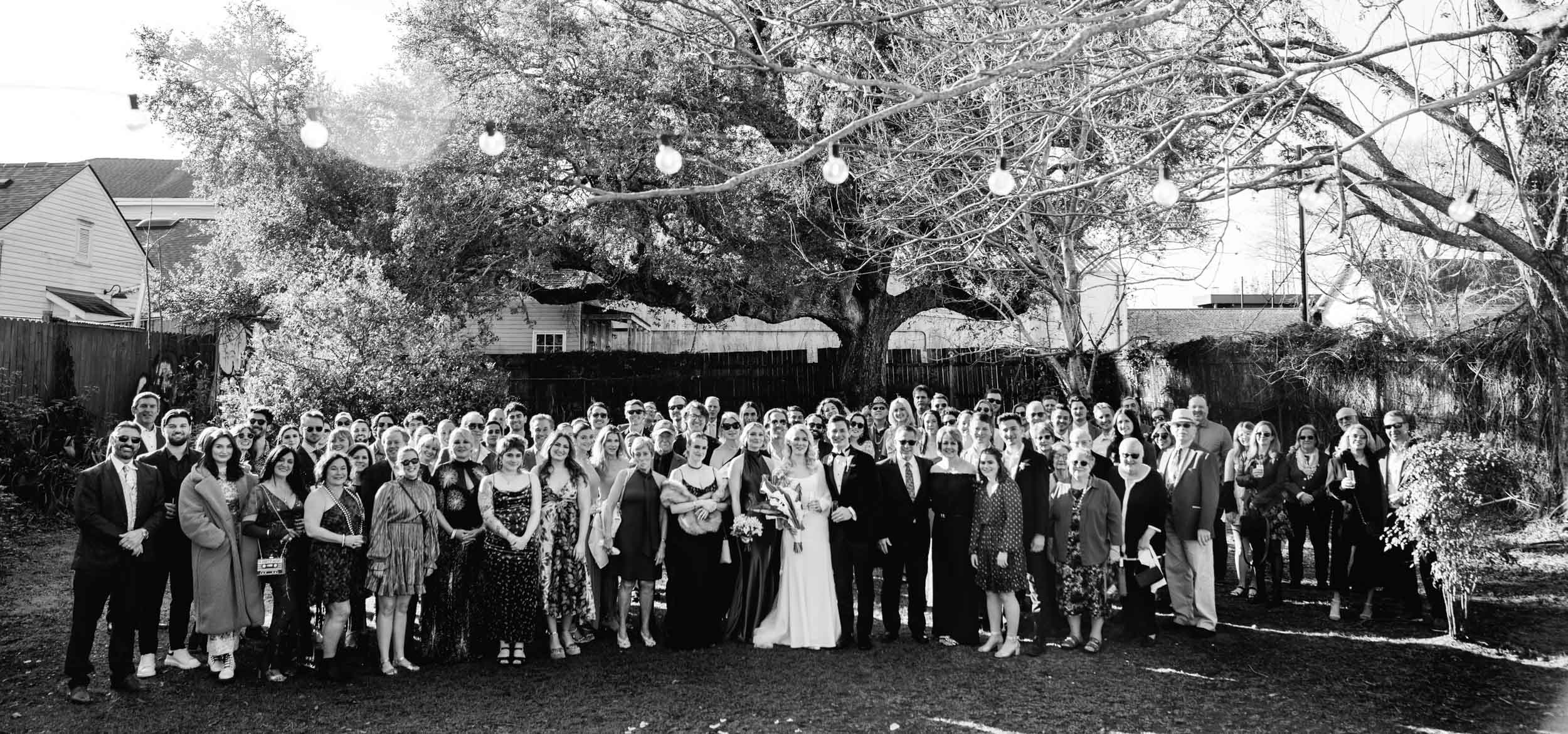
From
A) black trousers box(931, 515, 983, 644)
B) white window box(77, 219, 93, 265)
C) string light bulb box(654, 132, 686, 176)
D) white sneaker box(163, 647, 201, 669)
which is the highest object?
white window box(77, 219, 93, 265)

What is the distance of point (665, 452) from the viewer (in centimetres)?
847

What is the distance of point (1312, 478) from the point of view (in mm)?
8547

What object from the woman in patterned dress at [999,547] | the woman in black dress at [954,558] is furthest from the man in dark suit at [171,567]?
the woman in patterned dress at [999,547]

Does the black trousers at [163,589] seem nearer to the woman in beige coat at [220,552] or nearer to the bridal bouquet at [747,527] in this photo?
the woman in beige coat at [220,552]

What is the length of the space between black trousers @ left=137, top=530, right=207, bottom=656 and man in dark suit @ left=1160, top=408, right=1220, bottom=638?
22.9 ft

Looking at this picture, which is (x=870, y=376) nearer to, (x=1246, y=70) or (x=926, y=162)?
(x=926, y=162)

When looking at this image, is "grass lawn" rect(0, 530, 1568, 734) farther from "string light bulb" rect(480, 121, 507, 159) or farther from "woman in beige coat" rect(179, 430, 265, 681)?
"string light bulb" rect(480, 121, 507, 159)

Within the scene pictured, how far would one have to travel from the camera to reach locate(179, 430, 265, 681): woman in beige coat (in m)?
6.21

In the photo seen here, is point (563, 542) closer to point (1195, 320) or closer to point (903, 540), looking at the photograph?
point (903, 540)

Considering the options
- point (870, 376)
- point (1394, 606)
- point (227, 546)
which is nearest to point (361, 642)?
point (227, 546)

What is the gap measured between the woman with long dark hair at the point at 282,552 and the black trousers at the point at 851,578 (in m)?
3.57

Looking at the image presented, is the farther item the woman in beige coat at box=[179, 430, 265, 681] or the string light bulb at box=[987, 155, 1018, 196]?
the woman in beige coat at box=[179, 430, 265, 681]

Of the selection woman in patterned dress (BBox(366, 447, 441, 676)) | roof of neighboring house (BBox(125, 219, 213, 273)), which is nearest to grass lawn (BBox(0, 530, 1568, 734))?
woman in patterned dress (BBox(366, 447, 441, 676))

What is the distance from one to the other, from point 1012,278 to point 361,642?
Answer: 44.8 ft
